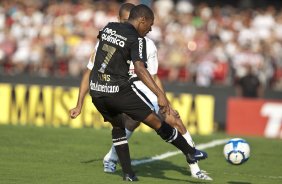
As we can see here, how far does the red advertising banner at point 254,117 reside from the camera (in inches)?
768

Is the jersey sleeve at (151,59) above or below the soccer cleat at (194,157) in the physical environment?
above

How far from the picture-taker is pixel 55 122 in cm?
2066

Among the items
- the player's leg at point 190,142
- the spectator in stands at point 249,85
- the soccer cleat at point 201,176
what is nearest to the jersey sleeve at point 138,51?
the player's leg at point 190,142

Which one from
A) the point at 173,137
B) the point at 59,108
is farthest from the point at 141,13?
the point at 59,108

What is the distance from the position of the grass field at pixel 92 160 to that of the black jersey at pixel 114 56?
3.97 ft

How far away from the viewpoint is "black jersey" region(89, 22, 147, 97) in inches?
368

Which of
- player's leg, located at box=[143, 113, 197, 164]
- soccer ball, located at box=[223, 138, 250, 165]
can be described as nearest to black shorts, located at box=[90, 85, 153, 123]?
player's leg, located at box=[143, 113, 197, 164]

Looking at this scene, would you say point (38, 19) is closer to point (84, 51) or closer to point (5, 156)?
point (84, 51)

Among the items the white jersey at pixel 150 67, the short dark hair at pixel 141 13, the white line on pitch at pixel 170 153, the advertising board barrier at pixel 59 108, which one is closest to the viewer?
the short dark hair at pixel 141 13

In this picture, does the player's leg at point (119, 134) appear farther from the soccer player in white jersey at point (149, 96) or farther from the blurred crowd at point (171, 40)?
the blurred crowd at point (171, 40)

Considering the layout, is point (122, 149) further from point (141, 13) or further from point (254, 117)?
point (254, 117)

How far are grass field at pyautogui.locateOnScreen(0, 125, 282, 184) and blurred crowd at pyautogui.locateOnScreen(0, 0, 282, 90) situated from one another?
5.61m

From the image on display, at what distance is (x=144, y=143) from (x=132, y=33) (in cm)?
544

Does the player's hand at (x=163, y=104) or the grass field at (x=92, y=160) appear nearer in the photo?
the player's hand at (x=163, y=104)
